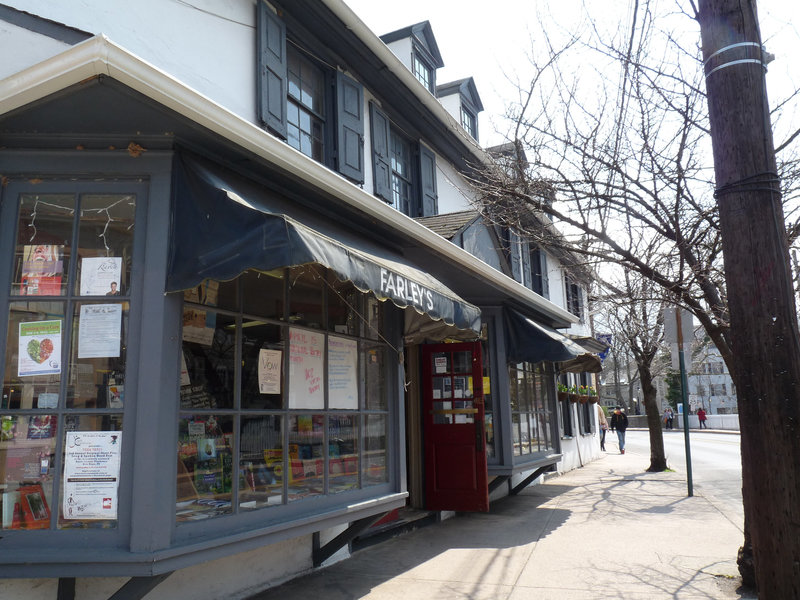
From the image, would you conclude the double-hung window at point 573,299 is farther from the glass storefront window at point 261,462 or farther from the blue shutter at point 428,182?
the glass storefront window at point 261,462

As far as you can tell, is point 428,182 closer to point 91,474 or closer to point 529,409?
point 529,409

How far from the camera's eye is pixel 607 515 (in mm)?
8586

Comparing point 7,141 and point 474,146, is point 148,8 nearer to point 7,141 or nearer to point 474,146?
point 7,141

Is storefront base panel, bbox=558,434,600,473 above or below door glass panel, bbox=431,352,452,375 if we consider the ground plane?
below

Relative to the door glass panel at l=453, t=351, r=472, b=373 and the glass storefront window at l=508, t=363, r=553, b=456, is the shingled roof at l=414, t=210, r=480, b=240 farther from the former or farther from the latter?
the glass storefront window at l=508, t=363, r=553, b=456

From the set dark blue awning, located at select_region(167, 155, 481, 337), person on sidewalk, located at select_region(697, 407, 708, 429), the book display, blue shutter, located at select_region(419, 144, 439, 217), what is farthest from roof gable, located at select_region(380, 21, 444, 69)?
person on sidewalk, located at select_region(697, 407, 708, 429)

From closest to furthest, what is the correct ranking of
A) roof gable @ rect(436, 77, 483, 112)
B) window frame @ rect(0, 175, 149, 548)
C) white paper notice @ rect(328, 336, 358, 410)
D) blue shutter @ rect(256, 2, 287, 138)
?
1. window frame @ rect(0, 175, 149, 548)
2. white paper notice @ rect(328, 336, 358, 410)
3. blue shutter @ rect(256, 2, 287, 138)
4. roof gable @ rect(436, 77, 483, 112)

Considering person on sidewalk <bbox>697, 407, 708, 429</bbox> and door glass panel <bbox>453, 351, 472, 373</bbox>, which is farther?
person on sidewalk <bbox>697, 407, 708, 429</bbox>

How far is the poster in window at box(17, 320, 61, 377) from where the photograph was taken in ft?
12.0

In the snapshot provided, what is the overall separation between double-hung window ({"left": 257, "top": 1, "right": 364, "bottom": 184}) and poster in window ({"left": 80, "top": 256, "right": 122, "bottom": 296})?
2734mm

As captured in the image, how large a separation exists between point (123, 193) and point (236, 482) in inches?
79.8

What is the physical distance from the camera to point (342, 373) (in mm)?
5461

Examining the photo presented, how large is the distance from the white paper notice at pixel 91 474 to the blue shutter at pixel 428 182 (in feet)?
21.2

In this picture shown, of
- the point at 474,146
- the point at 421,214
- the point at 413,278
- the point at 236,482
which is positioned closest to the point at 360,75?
the point at 421,214
